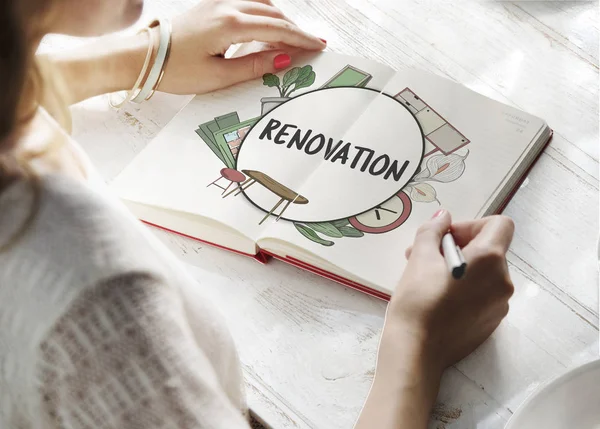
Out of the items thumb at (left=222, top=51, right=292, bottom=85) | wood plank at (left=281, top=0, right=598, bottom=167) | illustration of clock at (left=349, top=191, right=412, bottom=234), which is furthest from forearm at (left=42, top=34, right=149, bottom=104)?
illustration of clock at (left=349, top=191, right=412, bottom=234)

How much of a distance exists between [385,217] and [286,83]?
224 millimetres

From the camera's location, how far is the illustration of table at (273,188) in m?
0.73

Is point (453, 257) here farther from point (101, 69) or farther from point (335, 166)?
point (101, 69)

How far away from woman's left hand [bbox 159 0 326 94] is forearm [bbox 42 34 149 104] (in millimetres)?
46

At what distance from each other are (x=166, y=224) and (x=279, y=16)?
1.00 feet

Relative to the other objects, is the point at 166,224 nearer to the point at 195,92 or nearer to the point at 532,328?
the point at 195,92

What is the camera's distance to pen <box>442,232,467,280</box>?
2.06ft

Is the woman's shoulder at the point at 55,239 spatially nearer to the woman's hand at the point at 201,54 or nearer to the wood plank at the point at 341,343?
the wood plank at the point at 341,343

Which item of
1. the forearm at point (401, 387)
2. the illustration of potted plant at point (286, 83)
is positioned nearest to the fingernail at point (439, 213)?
the forearm at point (401, 387)

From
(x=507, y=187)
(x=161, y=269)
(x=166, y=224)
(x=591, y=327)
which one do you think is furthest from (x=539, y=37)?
(x=161, y=269)

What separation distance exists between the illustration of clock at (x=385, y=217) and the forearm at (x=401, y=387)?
111mm

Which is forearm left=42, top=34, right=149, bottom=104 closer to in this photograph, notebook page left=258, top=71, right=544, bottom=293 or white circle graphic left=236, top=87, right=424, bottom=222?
white circle graphic left=236, top=87, right=424, bottom=222

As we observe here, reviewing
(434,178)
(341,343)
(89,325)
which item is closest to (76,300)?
(89,325)

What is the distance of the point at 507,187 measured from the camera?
0.72m
